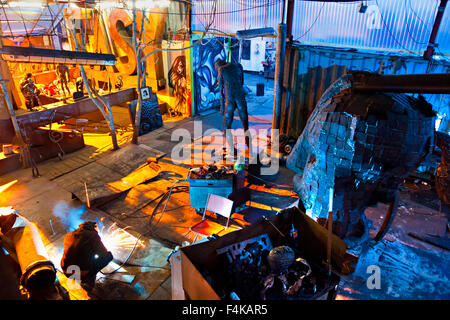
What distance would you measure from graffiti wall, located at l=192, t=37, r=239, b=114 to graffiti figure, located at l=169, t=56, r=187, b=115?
539 mm

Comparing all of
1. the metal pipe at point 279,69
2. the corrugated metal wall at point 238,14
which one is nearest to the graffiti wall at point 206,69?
the corrugated metal wall at point 238,14

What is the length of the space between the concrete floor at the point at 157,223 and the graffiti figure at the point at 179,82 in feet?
11.0

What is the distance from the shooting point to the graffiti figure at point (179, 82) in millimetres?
12203

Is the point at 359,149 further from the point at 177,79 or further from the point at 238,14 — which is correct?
the point at 177,79

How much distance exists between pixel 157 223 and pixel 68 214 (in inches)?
81.2

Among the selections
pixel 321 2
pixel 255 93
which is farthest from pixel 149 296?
pixel 255 93

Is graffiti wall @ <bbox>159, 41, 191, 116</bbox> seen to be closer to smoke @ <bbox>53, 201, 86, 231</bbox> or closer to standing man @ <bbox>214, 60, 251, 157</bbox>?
standing man @ <bbox>214, 60, 251, 157</bbox>

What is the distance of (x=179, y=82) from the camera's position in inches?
492

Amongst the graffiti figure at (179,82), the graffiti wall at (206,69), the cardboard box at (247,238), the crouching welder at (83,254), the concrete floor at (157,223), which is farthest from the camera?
the graffiti figure at (179,82)

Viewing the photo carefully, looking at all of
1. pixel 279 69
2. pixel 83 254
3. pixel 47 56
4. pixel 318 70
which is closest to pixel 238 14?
pixel 279 69

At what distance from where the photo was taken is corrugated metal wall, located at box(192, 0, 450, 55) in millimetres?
6457

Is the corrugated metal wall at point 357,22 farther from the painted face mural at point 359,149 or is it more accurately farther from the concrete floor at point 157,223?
the painted face mural at point 359,149

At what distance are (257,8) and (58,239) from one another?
835cm

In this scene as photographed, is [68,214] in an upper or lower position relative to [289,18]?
lower
